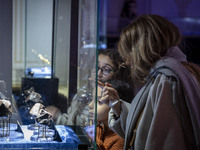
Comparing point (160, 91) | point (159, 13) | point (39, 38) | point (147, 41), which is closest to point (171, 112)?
point (160, 91)

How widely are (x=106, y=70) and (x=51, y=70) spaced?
421 millimetres

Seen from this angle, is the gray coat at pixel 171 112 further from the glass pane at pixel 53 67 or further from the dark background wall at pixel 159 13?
the dark background wall at pixel 159 13

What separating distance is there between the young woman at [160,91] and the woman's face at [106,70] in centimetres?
22

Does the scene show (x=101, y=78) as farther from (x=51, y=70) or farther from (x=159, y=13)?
(x=159, y=13)

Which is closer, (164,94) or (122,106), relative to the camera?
(164,94)

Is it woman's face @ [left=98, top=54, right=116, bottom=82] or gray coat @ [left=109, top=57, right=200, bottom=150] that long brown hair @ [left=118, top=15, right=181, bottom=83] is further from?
woman's face @ [left=98, top=54, right=116, bottom=82]

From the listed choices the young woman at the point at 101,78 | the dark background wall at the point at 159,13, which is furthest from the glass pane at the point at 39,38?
the dark background wall at the point at 159,13

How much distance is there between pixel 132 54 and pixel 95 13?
28cm

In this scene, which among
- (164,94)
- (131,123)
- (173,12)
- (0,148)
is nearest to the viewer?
(0,148)

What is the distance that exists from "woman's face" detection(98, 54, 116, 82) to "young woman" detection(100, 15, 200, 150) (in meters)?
0.22

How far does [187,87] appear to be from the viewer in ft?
4.65

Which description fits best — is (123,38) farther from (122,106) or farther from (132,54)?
(122,106)

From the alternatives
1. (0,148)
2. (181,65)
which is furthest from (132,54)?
(0,148)

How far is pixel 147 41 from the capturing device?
1.51 meters
